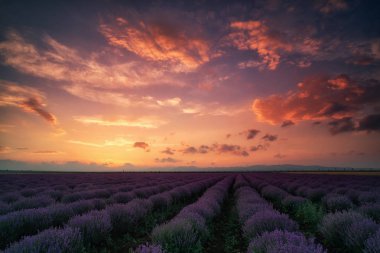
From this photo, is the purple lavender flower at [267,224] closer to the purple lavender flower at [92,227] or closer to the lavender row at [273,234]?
the lavender row at [273,234]

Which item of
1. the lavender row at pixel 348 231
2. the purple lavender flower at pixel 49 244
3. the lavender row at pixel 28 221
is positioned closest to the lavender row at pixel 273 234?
the lavender row at pixel 348 231

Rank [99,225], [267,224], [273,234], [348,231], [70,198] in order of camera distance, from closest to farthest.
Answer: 1. [273,234]
2. [348,231]
3. [267,224]
4. [99,225]
5. [70,198]

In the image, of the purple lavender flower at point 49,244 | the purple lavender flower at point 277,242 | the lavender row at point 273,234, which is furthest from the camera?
the purple lavender flower at point 49,244

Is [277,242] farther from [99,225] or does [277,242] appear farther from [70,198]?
[70,198]

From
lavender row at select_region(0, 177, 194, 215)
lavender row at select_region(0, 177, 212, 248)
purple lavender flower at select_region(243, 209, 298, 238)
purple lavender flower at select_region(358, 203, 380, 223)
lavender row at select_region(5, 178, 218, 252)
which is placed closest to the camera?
lavender row at select_region(5, 178, 218, 252)

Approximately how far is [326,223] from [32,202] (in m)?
9.24

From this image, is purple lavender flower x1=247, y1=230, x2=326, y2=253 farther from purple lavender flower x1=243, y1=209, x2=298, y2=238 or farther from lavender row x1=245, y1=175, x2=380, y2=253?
purple lavender flower x1=243, y1=209, x2=298, y2=238

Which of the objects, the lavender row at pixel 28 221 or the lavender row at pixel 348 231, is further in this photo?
the lavender row at pixel 28 221

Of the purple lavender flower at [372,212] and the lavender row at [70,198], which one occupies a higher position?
the lavender row at [70,198]

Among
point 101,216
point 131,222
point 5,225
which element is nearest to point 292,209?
point 131,222

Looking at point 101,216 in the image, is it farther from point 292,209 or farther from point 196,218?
point 292,209

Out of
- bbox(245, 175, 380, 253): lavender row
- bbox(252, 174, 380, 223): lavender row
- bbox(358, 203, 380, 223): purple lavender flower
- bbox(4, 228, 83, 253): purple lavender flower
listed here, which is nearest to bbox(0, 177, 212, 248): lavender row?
bbox(4, 228, 83, 253): purple lavender flower

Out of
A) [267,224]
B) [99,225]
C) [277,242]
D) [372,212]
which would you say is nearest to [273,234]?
[277,242]

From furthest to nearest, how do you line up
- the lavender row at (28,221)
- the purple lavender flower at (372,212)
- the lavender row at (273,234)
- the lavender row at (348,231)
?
1. the purple lavender flower at (372,212)
2. the lavender row at (28,221)
3. the lavender row at (348,231)
4. the lavender row at (273,234)
